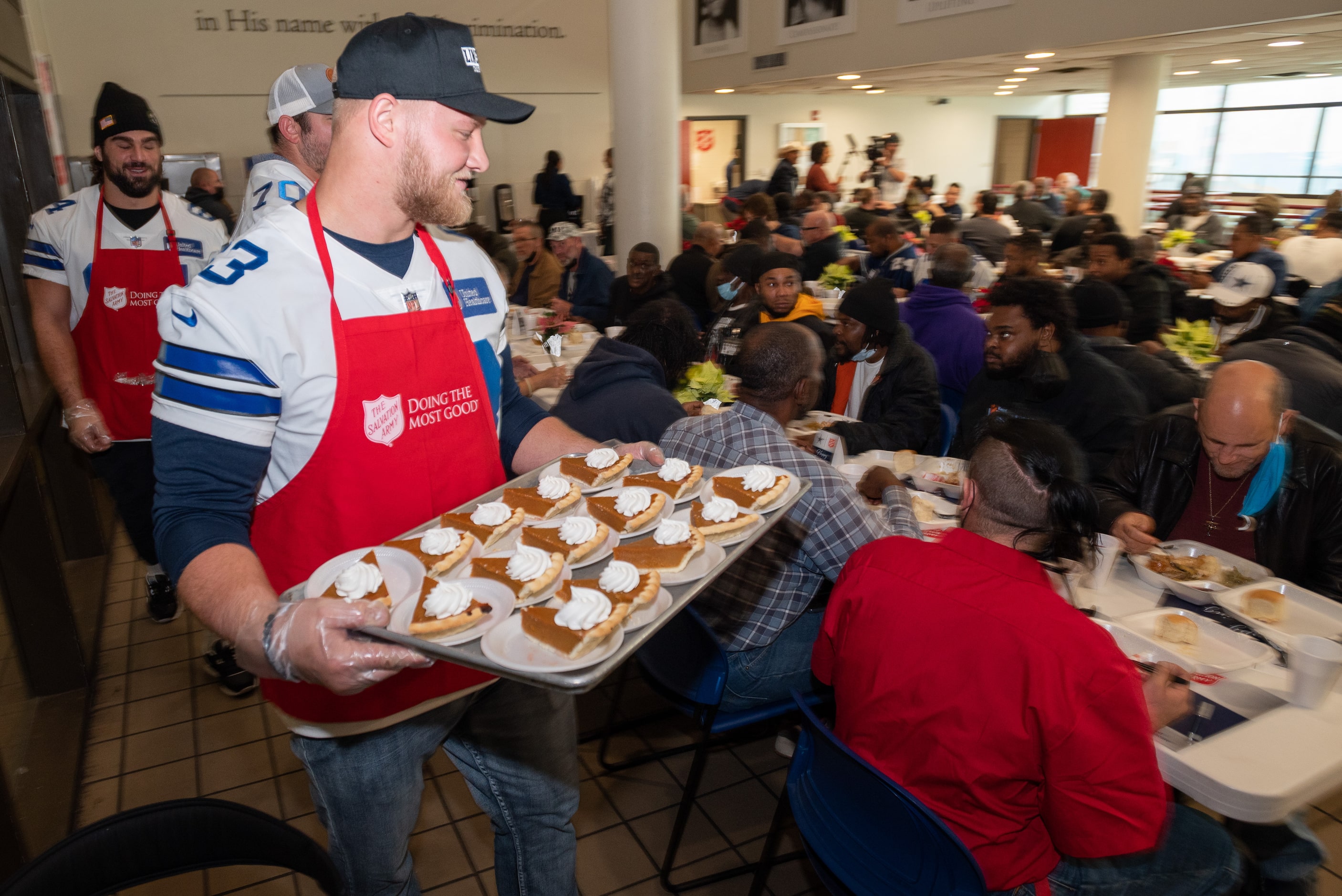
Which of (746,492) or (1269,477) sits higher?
(746,492)

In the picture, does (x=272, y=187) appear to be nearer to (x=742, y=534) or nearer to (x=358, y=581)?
(x=358, y=581)

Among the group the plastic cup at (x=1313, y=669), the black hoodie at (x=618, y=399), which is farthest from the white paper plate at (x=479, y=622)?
the plastic cup at (x=1313, y=669)

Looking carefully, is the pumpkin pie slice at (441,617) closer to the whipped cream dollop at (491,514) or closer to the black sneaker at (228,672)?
the whipped cream dollop at (491,514)

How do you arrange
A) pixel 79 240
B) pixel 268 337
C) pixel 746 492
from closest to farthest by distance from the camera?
pixel 268 337
pixel 746 492
pixel 79 240

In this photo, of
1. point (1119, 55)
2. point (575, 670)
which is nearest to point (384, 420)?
point (575, 670)

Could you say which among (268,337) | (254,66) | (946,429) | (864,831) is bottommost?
(864,831)

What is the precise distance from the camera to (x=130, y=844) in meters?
1.15

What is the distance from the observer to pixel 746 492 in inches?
73.0

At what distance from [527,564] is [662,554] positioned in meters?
0.25

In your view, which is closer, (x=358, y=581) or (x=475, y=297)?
(x=358, y=581)

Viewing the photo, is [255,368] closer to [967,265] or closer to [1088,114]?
[967,265]

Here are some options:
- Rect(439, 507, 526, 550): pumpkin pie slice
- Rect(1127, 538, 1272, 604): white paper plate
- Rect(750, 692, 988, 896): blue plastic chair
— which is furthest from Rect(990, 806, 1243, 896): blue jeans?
Rect(439, 507, 526, 550): pumpkin pie slice

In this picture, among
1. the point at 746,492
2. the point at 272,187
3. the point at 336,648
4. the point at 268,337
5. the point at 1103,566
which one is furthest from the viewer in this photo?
the point at 272,187

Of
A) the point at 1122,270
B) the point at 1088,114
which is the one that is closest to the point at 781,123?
the point at 1088,114
